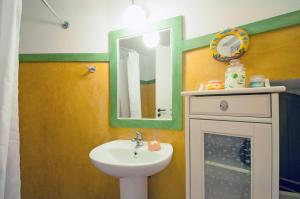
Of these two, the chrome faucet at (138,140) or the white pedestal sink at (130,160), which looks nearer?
the white pedestal sink at (130,160)

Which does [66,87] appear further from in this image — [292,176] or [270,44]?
[292,176]

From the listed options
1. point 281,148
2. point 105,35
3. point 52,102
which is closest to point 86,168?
point 52,102

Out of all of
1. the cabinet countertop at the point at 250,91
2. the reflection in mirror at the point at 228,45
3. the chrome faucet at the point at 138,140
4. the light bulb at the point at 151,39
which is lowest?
the chrome faucet at the point at 138,140

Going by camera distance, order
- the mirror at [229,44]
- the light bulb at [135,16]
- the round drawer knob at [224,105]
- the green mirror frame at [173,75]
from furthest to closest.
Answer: the light bulb at [135,16], the green mirror frame at [173,75], the mirror at [229,44], the round drawer knob at [224,105]

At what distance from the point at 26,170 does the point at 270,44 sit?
2.03 metres

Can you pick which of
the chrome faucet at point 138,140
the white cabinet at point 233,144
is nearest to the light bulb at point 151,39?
the white cabinet at point 233,144

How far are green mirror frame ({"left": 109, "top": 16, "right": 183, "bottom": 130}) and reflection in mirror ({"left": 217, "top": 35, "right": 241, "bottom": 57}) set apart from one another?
0.86 ft

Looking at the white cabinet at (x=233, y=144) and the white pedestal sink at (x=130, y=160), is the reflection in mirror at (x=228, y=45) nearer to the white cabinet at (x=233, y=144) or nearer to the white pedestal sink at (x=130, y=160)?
the white cabinet at (x=233, y=144)

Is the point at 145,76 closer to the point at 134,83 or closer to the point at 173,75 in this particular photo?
the point at 134,83

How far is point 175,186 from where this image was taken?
1.17 metres

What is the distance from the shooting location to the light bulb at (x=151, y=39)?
123cm

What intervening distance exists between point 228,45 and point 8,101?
1187 mm

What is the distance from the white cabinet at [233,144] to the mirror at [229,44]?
34 centimetres

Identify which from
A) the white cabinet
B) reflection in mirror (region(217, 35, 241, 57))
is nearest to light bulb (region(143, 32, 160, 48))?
reflection in mirror (region(217, 35, 241, 57))
